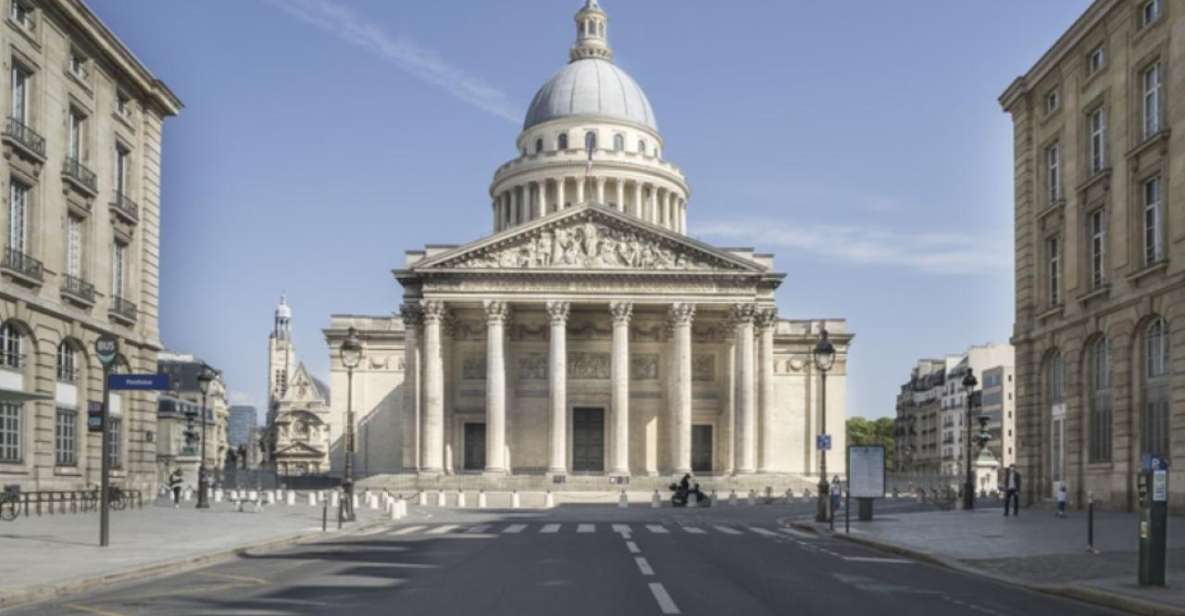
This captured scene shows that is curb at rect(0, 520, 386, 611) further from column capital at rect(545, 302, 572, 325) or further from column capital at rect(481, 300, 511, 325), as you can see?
column capital at rect(545, 302, 572, 325)

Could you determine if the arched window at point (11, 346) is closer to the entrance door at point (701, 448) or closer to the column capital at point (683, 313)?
the column capital at point (683, 313)

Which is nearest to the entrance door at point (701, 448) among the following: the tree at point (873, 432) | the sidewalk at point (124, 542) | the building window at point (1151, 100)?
the sidewalk at point (124, 542)

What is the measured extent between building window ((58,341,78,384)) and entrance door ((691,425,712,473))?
51.9 meters

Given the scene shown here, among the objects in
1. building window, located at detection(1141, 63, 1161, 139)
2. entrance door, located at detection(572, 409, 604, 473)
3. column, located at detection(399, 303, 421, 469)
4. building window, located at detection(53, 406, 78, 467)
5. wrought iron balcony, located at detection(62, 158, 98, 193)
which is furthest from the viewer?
entrance door, located at detection(572, 409, 604, 473)

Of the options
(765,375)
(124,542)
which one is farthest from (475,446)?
(124,542)

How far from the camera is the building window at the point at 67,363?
44188 mm

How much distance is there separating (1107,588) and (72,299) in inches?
1421

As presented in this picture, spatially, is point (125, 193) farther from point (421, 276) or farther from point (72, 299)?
point (421, 276)

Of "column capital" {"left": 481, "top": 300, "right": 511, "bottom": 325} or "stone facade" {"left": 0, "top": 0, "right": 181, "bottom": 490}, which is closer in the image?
"stone facade" {"left": 0, "top": 0, "right": 181, "bottom": 490}

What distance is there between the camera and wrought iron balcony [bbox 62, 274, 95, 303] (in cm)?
4381

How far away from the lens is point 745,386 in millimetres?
82750

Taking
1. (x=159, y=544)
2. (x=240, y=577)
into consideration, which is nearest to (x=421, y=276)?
(x=159, y=544)

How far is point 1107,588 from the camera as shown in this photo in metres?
18.2

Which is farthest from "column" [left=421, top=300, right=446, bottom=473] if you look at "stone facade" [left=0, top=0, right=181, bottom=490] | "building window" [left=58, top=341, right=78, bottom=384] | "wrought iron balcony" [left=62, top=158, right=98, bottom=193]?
"building window" [left=58, top=341, right=78, bottom=384]
